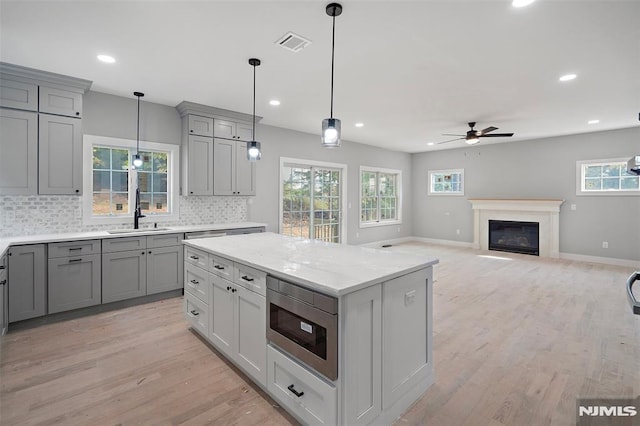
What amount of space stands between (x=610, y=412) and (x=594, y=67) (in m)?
3.26

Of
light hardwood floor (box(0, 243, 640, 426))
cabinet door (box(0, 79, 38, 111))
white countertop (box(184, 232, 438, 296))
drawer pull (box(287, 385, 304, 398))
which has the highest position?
cabinet door (box(0, 79, 38, 111))

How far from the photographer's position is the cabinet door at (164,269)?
13.1 ft

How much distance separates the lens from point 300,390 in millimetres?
1805

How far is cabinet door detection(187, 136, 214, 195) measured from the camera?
15.2 feet

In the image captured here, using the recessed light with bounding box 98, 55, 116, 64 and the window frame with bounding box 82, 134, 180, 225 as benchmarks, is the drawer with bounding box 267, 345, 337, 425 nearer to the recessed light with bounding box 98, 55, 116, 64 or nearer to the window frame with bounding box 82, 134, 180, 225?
the recessed light with bounding box 98, 55, 116, 64

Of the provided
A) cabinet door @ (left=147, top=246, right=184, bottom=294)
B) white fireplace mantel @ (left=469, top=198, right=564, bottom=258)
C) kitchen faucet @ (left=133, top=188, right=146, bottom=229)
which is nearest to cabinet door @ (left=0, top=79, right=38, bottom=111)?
kitchen faucet @ (left=133, top=188, right=146, bottom=229)

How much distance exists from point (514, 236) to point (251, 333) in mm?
7435

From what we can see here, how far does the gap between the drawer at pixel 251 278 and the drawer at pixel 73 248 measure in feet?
7.56

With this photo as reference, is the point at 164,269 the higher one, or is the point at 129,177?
the point at 129,177

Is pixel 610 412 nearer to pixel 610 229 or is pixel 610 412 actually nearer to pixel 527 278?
pixel 527 278

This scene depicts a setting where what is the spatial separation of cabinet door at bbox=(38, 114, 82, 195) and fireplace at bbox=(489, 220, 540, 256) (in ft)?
27.3

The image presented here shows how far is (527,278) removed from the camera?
519 cm

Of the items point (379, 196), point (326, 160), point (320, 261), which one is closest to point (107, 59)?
point (320, 261)

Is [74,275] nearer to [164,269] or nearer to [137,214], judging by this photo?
[164,269]
